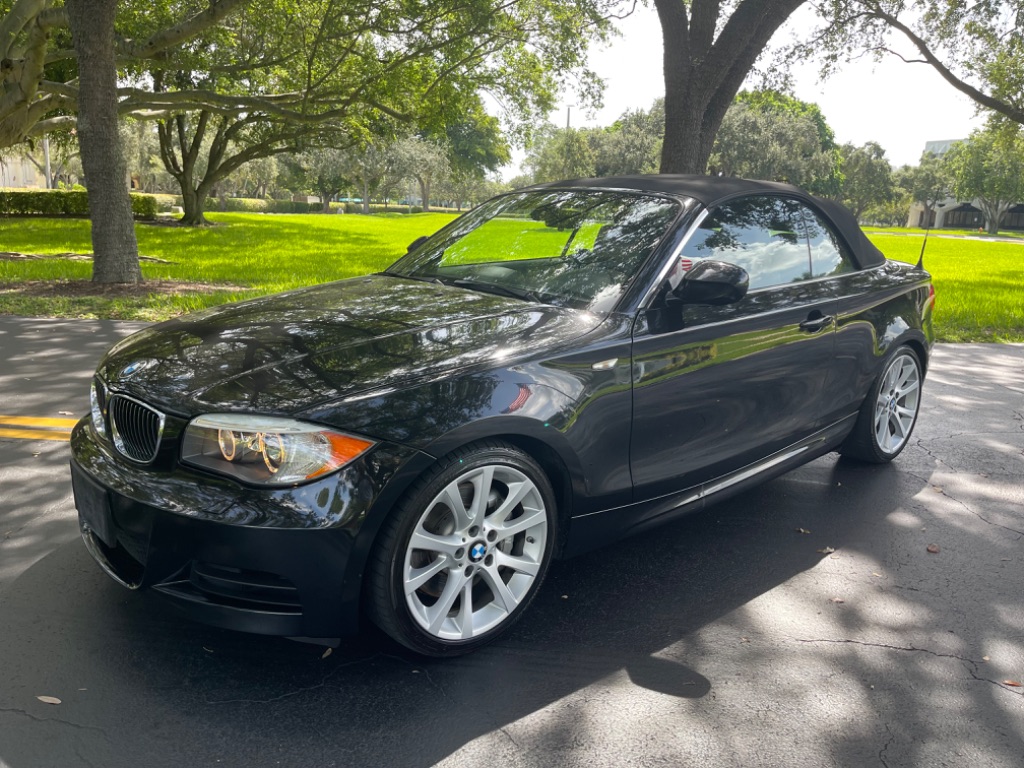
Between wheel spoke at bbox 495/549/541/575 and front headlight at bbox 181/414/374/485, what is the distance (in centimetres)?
70

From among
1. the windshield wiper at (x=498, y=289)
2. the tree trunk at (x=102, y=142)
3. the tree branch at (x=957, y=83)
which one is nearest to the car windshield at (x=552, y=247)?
the windshield wiper at (x=498, y=289)

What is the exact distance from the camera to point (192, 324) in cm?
360

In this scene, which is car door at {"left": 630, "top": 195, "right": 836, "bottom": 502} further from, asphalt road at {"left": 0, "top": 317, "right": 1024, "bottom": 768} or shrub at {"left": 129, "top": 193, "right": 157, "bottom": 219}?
shrub at {"left": 129, "top": 193, "right": 157, "bottom": 219}

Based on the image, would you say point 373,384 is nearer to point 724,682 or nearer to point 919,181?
point 724,682

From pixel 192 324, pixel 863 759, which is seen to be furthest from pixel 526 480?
pixel 192 324

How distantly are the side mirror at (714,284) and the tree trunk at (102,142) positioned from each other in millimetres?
10437

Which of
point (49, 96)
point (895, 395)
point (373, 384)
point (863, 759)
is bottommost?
point (863, 759)

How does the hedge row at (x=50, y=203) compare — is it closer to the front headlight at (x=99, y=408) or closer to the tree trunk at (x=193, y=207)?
the tree trunk at (x=193, y=207)

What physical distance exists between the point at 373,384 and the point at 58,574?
1.68 metres

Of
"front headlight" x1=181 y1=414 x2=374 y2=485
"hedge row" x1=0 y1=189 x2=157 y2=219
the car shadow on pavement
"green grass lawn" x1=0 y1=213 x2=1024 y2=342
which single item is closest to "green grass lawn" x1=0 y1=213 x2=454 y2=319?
"green grass lawn" x1=0 y1=213 x2=1024 y2=342

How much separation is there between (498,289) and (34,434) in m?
3.18

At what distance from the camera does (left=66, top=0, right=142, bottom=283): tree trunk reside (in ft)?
38.2

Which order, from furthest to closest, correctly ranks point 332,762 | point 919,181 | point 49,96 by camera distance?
point 919,181, point 49,96, point 332,762

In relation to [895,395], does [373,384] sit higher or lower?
higher
